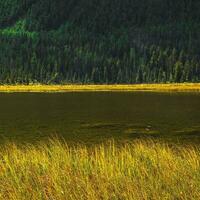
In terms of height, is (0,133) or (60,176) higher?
(60,176)

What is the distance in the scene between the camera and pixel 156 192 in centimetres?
1612

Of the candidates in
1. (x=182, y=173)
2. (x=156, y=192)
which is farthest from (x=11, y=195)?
(x=182, y=173)

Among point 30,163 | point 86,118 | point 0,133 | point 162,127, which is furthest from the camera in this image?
point 86,118

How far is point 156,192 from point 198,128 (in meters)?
44.9

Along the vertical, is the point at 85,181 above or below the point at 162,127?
above

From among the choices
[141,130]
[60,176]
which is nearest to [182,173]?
[60,176]

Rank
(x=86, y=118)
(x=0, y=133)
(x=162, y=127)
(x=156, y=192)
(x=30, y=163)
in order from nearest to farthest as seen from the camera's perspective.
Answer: (x=156, y=192) → (x=30, y=163) → (x=0, y=133) → (x=162, y=127) → (x=86, y=118)

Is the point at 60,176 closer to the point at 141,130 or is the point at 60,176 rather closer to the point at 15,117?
the point at 141,130

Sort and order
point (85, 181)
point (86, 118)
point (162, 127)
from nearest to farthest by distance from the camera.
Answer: point (85, 181)
point (162, 127)
point (86, 118)

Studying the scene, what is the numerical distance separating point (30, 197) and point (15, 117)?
65854 millimetres

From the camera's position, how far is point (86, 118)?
258 feet

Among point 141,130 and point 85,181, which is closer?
point 85,181

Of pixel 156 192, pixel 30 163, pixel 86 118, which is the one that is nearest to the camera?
pixel 156 192

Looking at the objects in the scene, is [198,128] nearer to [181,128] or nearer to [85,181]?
[181,128]
